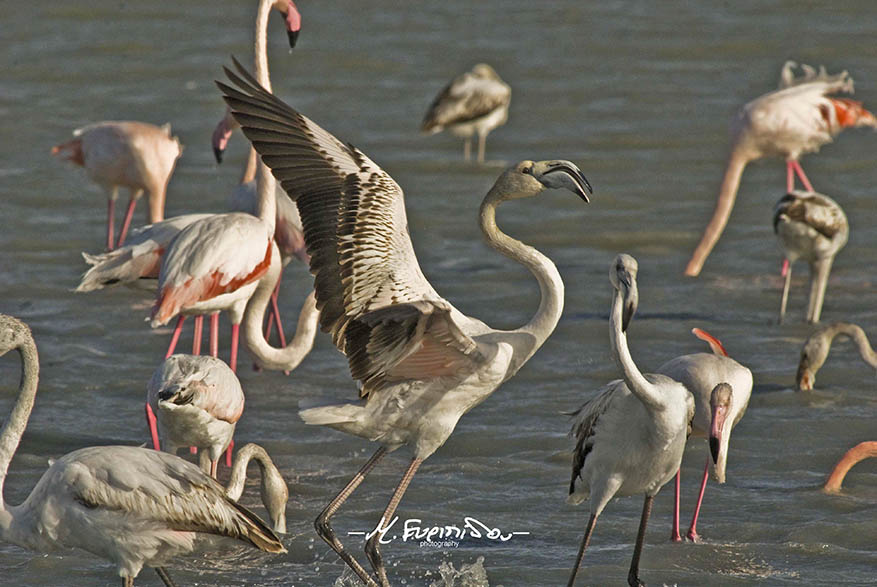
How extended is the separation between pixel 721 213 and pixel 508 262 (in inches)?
66.8

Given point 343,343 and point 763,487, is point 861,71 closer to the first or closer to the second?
point 763,487

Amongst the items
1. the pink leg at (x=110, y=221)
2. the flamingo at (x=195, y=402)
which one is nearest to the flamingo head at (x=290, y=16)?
the flamingo at (x=195, y=402)

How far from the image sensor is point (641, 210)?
43.9ft

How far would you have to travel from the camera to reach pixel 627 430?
606 cm

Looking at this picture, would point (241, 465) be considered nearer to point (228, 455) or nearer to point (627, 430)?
point (228, 455)

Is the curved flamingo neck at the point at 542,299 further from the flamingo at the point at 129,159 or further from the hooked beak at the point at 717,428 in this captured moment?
the flamingo at the point at 129,159

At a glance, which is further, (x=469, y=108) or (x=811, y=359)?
(x=469, y=108)

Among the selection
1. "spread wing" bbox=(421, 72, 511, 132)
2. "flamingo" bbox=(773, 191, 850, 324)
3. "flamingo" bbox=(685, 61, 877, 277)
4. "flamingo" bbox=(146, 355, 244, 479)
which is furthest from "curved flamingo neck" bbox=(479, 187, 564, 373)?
"spread wing" bbox=(421, 72, 511, 132)

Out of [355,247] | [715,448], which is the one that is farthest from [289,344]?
[715,448]

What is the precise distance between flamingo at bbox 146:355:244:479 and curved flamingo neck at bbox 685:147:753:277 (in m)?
5.36

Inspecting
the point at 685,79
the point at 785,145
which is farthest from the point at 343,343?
the point at 685,79

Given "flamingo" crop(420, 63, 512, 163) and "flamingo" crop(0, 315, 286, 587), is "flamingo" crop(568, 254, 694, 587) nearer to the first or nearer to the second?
"flamingo" crop(0, 315, 286, 587)

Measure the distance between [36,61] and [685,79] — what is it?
7.67 m

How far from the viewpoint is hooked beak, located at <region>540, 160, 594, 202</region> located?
6020mm
